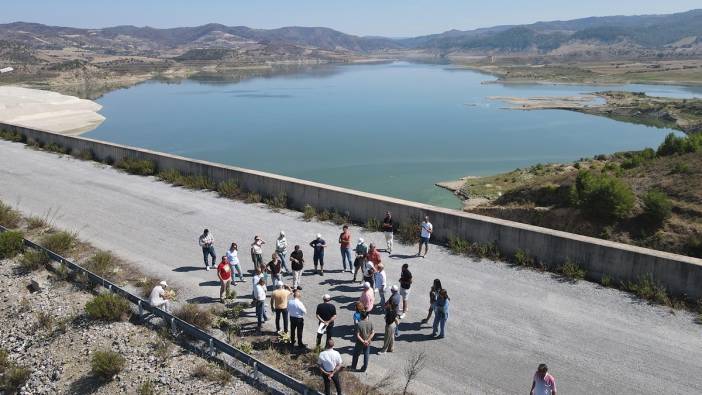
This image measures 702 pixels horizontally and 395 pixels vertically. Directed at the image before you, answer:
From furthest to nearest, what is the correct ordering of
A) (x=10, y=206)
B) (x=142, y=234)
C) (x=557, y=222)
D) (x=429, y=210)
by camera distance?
1. (x=557, y=222)
2. (x=10, y=206)
3. (x=142, y=234)
4. (x=429, y=210)

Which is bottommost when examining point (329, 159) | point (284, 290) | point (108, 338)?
point (329, 159)

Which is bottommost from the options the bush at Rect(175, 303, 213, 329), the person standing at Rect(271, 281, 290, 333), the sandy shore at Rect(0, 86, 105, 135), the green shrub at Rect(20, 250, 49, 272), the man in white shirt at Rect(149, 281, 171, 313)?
the sandy shore at Rect(0, 86, 105, 135)

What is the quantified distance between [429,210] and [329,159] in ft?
114

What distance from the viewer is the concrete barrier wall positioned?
11.3m

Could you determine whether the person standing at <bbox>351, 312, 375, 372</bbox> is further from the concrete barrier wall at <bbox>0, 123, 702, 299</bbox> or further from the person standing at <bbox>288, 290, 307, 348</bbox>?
the concrete barrier wall at <bbox>0, 123, 702, 299</bbox>

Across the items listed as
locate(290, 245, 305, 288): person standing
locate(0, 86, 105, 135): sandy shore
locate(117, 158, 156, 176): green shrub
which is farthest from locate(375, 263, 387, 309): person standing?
locate(0, 86, 105, 135): sandy shore

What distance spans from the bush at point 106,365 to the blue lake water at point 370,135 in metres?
26.3

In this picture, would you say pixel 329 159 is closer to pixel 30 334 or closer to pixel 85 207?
pixel 85 207

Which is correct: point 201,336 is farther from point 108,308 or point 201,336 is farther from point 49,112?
point 49,112

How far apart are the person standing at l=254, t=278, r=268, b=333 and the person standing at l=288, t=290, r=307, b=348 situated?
738 mm

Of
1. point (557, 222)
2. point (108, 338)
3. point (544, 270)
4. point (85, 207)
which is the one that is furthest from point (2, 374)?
point (557, 222)

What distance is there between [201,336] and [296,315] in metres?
1.72

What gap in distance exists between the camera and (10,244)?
1464 cm

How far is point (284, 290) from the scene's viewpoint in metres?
10.0
